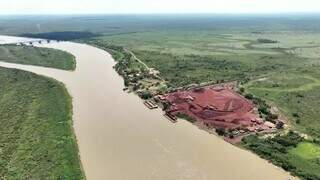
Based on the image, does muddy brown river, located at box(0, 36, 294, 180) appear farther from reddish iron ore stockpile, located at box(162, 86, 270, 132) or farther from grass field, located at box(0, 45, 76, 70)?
grass field, located at box(0, 45, 76, 70)

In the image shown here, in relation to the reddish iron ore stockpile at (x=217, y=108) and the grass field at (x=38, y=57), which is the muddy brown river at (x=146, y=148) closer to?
the reddish iron ore stockpile at (x=217, y=108)

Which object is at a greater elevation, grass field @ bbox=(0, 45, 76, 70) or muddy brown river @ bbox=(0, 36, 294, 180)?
muddy brown river @ bbox=(0, 36, 294, 180)

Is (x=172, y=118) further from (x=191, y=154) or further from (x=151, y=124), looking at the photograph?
(x=191, y=154)

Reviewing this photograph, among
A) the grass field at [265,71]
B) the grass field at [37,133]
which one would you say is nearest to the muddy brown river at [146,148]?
the grass field at [37,133]

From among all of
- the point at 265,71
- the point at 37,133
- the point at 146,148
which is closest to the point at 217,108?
the point at 146,148

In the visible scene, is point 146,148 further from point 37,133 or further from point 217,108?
point 217,108

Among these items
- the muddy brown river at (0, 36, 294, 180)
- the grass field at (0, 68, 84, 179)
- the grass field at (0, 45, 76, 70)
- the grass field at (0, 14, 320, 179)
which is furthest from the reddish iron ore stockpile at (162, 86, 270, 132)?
the grass field at (0, 45, 76, 70)
